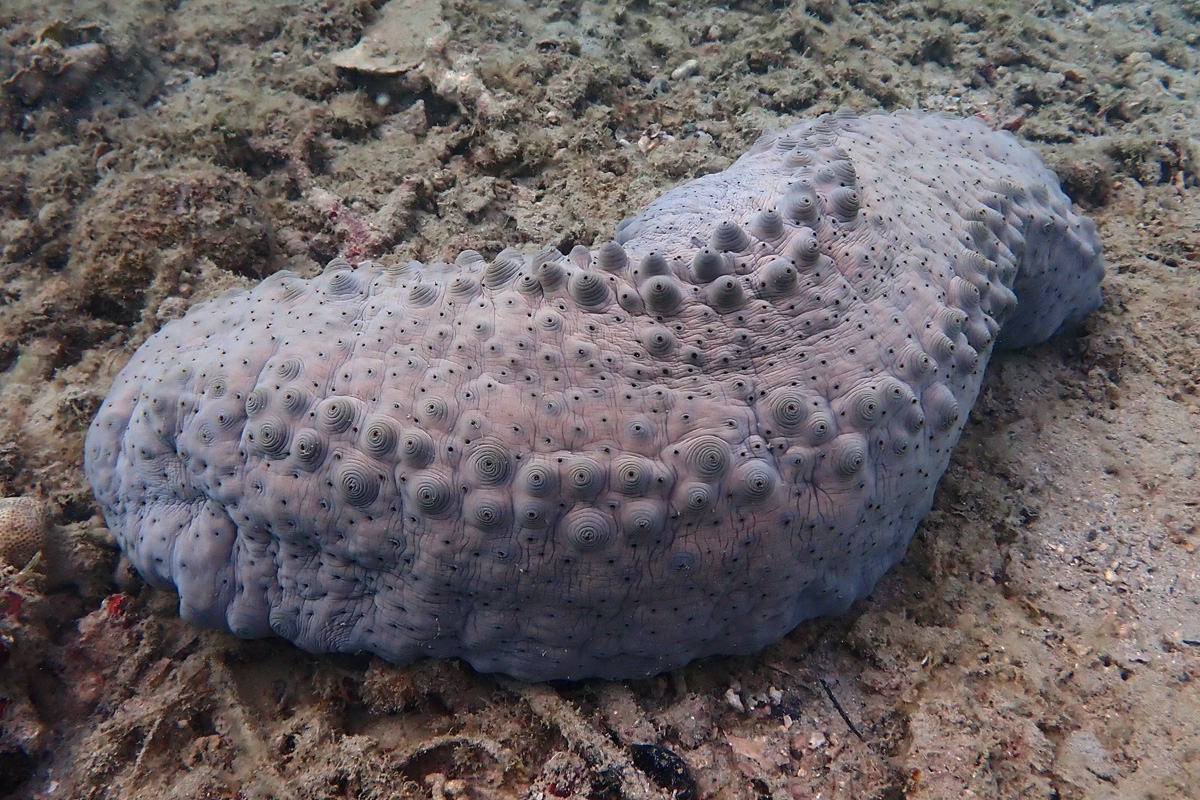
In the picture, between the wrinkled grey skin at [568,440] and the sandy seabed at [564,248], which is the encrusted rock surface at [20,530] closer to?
the sandy seabed at [564,248]

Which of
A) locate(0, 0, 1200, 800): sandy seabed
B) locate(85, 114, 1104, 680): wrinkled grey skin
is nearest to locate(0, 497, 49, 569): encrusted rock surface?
locate(0, 0, 1200, 800): sandy seabed

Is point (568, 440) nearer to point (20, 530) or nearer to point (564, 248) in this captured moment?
point (564, 248)

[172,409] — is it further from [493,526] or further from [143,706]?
[493,526]

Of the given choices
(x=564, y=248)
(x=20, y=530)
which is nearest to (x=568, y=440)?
(x=564, y=248)

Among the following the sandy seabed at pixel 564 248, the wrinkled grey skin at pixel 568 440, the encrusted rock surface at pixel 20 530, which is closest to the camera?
the wrinkled grey skin at pixel 568 440

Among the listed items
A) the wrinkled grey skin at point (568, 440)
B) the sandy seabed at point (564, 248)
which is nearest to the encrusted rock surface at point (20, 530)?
the sandy seabed at point (564, 248)

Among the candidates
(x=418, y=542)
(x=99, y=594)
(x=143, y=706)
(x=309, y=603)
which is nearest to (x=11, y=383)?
(x=99, y=594)
